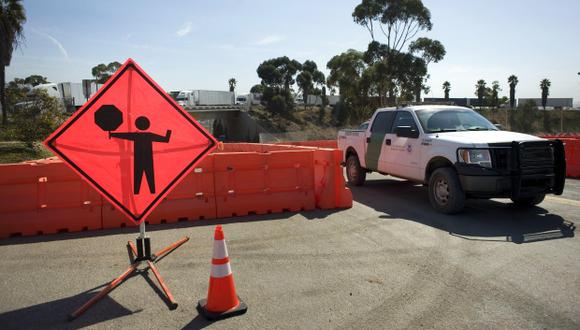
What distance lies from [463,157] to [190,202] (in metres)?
4.62

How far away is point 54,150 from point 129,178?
779mm

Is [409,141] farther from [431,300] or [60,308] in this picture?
[60,308]

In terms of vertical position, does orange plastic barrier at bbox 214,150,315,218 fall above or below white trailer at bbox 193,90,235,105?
below

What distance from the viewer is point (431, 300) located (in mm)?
4199

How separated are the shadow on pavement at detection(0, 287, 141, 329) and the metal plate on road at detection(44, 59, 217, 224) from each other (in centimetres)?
95

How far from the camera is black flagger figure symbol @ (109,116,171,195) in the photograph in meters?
4.87

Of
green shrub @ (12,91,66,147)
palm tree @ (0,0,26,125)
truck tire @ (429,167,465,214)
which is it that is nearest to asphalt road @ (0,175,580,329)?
truck tire @ (429,167,465,214)

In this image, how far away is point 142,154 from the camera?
4.89 metres

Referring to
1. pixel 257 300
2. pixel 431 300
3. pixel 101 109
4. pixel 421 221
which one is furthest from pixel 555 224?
pixel 101 109

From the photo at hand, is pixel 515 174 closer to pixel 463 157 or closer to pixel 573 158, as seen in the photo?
pixel 463 157

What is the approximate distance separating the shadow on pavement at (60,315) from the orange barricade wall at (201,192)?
2820mm

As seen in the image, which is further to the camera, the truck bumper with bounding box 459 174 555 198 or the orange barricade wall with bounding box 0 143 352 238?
the truck bumper with bounding box 459 174 555 198

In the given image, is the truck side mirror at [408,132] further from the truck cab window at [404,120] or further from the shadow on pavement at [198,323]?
the shadow on pavement at [198,323]

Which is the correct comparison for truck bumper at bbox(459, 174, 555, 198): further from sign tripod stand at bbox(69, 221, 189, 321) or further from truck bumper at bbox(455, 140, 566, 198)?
sign tripod stand at bbox(69, 221, 189, 321)
